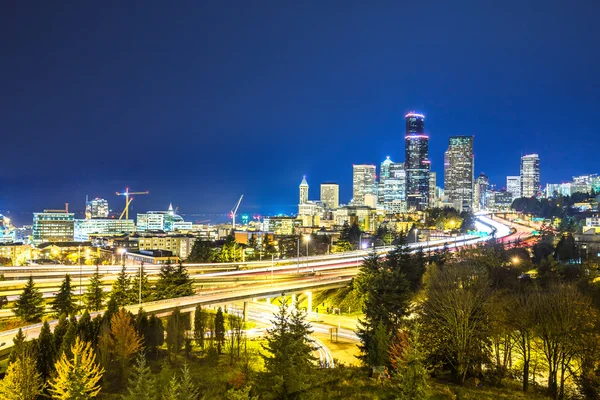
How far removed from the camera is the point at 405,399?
1436 cm

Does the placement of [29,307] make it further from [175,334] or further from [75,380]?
[75,380]

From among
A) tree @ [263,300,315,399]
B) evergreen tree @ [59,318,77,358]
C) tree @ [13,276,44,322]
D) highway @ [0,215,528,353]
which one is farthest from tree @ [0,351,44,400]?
tree @ [13,276,44,322]

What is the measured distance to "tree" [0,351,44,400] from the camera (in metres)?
18.8

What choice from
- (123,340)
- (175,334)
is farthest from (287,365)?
(175,334)

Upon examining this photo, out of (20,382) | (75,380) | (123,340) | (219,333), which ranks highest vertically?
(75,380)

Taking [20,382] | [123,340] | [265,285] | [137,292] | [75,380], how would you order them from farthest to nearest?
1. [265,285]
2. [137,292]
3. [123,340]
4. [20,382]
5. [75,380]

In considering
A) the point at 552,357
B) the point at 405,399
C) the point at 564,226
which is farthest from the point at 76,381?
the point at 564,226

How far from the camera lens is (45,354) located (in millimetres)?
24047

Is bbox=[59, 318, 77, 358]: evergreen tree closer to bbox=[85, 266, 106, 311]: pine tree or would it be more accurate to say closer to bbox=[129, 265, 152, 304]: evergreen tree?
bbox=[85, 266, 106, 311]: pine tree

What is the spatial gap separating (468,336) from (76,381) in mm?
17445

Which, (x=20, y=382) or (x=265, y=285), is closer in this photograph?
(x=20, y=382)

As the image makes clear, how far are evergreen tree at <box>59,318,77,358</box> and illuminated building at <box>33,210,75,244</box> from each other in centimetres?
16782

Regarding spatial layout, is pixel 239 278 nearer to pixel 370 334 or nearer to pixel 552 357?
pixel 370 334

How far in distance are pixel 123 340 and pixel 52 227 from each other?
176 m
